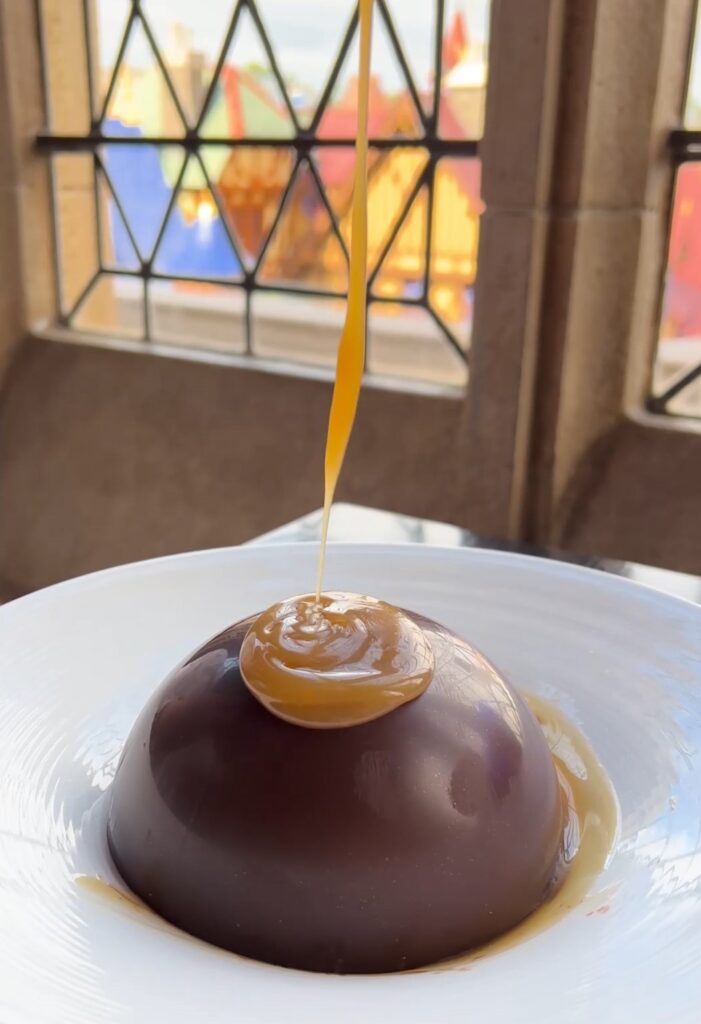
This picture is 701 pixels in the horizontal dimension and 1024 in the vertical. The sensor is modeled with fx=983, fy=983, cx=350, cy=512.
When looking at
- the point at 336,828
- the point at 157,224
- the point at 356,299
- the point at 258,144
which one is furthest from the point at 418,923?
the point at 157,224

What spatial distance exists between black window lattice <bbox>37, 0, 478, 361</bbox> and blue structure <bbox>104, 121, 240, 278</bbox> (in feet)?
0.04

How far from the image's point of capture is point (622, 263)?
1.22 metres

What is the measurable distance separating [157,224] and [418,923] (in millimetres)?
1571

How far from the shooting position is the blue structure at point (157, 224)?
1732 millimetres

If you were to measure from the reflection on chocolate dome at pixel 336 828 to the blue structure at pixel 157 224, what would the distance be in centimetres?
134

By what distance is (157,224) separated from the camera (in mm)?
1790

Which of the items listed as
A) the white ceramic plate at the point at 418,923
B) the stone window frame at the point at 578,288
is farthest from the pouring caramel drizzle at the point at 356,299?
the stone window frame at the point at 578,288

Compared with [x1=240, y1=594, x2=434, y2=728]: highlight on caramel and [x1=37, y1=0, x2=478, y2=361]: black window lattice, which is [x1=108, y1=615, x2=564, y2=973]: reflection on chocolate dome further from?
[x1=37, y1=0, x2=478, y2=361]: black window lattice

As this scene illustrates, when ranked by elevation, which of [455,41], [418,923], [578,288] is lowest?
[418,923]

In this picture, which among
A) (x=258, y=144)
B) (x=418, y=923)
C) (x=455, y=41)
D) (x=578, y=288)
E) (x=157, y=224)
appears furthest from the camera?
(x=157, y=224)

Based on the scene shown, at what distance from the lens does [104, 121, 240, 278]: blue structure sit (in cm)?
173

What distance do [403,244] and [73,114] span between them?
757 millimetres

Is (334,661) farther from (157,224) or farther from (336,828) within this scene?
(157,224)

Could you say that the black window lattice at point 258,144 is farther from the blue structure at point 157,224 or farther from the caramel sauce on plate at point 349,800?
the caramel sauce on plate at point 349,800
